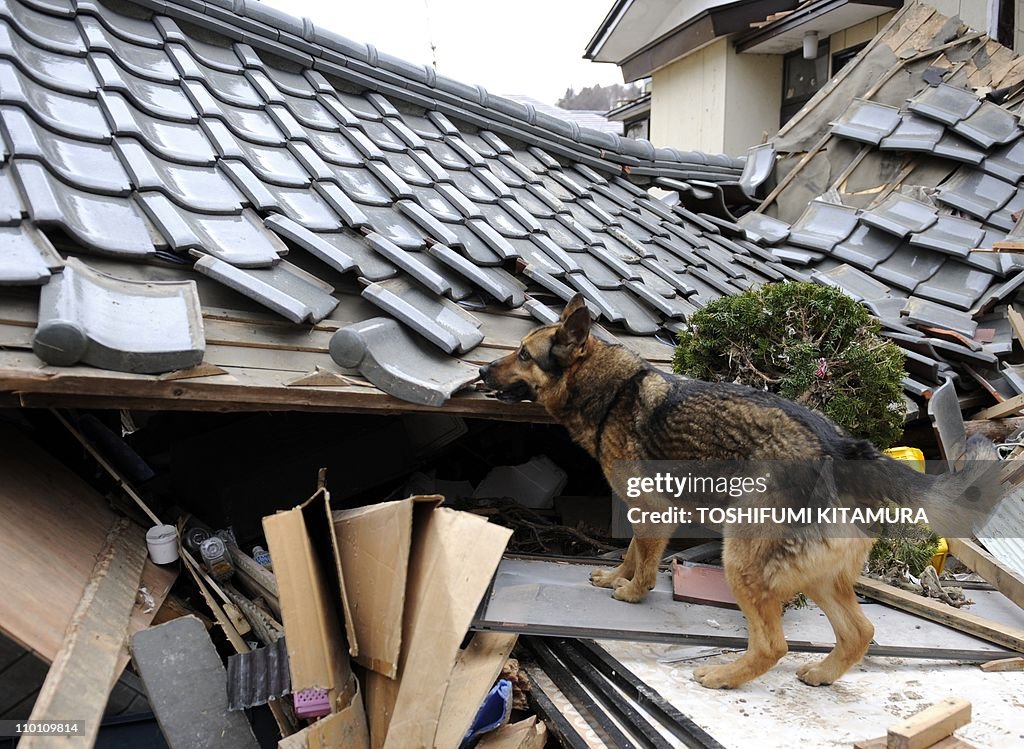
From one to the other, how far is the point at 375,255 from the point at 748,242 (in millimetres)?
5090

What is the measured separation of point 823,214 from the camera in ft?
28.2

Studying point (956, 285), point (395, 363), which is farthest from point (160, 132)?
point (956, 285)

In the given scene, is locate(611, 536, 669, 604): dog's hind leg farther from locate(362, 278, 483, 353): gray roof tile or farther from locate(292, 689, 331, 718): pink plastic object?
locate(292, 689, 331, 718): pink plastic object

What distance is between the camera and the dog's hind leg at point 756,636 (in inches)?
136

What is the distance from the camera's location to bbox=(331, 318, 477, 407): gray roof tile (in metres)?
3.62

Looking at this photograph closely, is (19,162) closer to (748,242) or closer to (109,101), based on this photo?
(109,101)

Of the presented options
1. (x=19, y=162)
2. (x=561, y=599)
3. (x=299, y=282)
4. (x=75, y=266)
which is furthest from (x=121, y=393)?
(x=561, y=599)

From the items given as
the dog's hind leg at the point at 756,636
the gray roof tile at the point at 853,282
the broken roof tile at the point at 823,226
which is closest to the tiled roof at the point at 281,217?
the gray roof tile at the point at 853,282

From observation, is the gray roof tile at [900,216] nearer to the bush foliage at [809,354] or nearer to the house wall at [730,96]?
the bush foliage at [809,354]

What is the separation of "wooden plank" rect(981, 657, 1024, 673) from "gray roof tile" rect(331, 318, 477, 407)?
9.20 feet

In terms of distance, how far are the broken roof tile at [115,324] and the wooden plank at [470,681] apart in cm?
171

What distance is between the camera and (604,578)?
4.35 metres

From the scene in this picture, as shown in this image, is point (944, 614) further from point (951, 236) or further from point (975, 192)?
point (975, 192)

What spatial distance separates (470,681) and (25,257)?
2.52 meters
